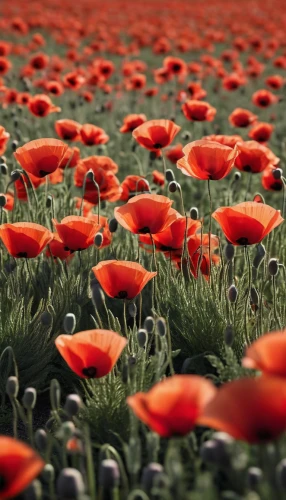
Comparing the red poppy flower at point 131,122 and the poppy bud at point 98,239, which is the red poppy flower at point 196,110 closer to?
the red poppy flower at point 131,122

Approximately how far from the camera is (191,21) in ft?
53.1

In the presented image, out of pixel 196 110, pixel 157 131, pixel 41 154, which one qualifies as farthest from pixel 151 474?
pixel 196 110

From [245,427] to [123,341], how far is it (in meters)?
0.54

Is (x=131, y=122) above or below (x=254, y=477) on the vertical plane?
below

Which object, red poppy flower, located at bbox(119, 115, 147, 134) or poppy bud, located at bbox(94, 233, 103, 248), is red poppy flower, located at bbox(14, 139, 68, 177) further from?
red poppy flower, located at bbox(119, 115, 147, 134)

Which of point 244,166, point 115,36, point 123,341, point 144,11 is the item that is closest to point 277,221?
point 123,341

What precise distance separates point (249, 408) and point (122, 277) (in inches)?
39.8

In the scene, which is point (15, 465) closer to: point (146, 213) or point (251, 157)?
point (146, 213)

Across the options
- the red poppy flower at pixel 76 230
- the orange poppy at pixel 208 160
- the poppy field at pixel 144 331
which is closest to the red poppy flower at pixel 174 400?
the poppy field at pixel 144 331

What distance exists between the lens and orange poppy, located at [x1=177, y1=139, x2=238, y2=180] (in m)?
2.69

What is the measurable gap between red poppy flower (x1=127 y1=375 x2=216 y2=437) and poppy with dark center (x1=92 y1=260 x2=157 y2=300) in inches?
34.5

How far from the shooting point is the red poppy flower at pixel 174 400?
1466 mm

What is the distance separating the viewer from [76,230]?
264cm

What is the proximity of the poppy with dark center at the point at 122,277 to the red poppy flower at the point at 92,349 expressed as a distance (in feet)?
1.39
